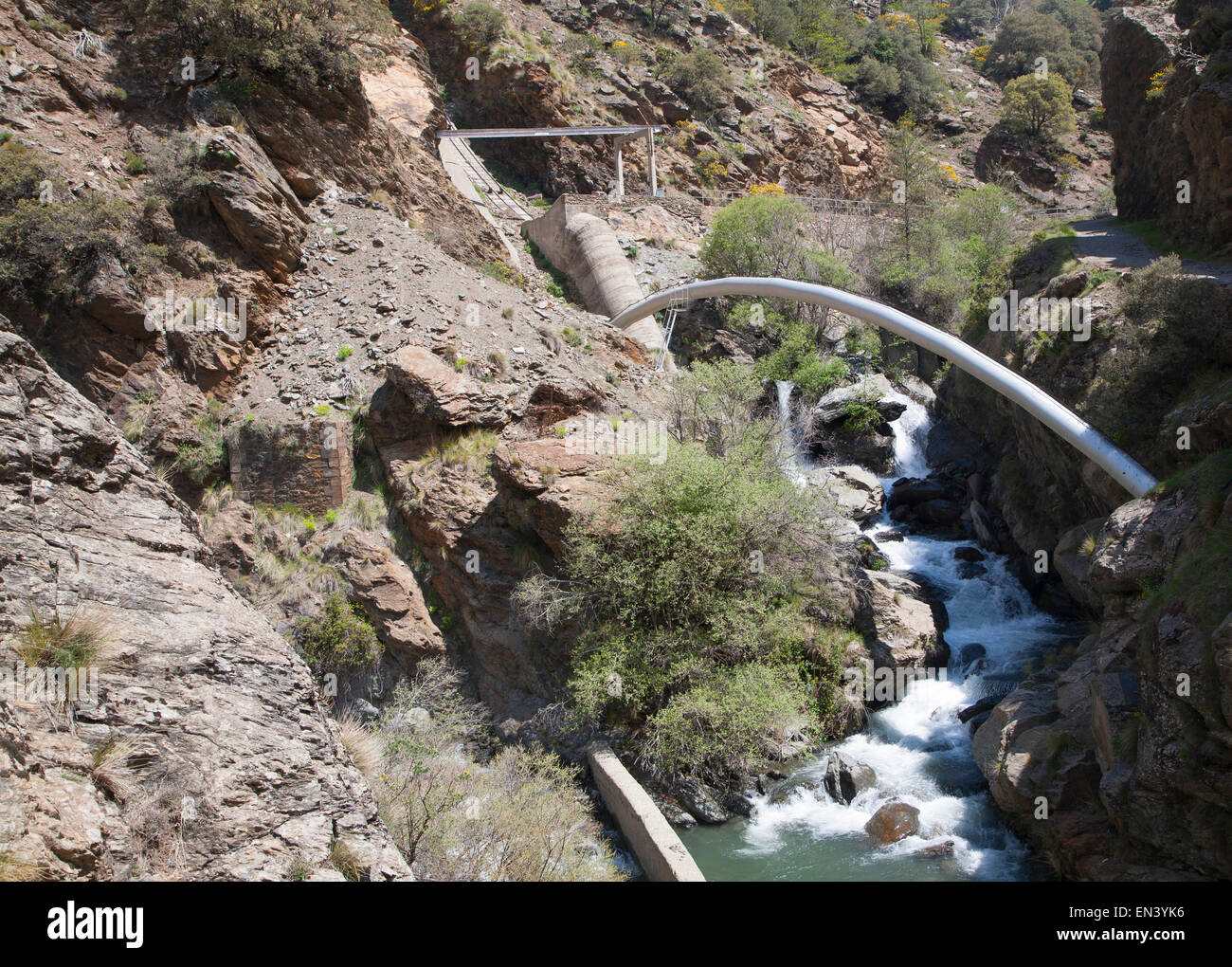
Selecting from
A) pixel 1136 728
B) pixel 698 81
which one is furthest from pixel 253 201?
pixel 698 81

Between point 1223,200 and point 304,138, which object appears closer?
point 1223,200

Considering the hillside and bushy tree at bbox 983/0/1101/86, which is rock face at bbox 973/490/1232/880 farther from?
bushy tree at bbox 983/0/1101/86

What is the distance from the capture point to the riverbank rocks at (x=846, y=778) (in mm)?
13680

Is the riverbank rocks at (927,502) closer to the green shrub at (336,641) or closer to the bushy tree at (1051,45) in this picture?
the green shrub at (336,641)

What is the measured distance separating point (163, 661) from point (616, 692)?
976 cm

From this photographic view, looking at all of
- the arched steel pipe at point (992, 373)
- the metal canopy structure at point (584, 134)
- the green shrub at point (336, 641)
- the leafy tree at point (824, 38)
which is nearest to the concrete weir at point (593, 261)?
the metal canopy structure at point (584, 134)

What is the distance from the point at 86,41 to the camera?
2289cm

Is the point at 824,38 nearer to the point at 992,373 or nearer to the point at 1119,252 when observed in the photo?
the point at 1119,252

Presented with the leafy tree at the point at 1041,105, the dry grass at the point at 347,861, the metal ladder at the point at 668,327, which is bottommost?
the dry grass at the point at 347,861

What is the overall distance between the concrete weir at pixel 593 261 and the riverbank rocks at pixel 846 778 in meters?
16.6

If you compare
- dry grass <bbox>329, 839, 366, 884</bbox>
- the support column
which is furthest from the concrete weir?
Result: dry grass <bbox>329, 839, 366, 884</bbox>
